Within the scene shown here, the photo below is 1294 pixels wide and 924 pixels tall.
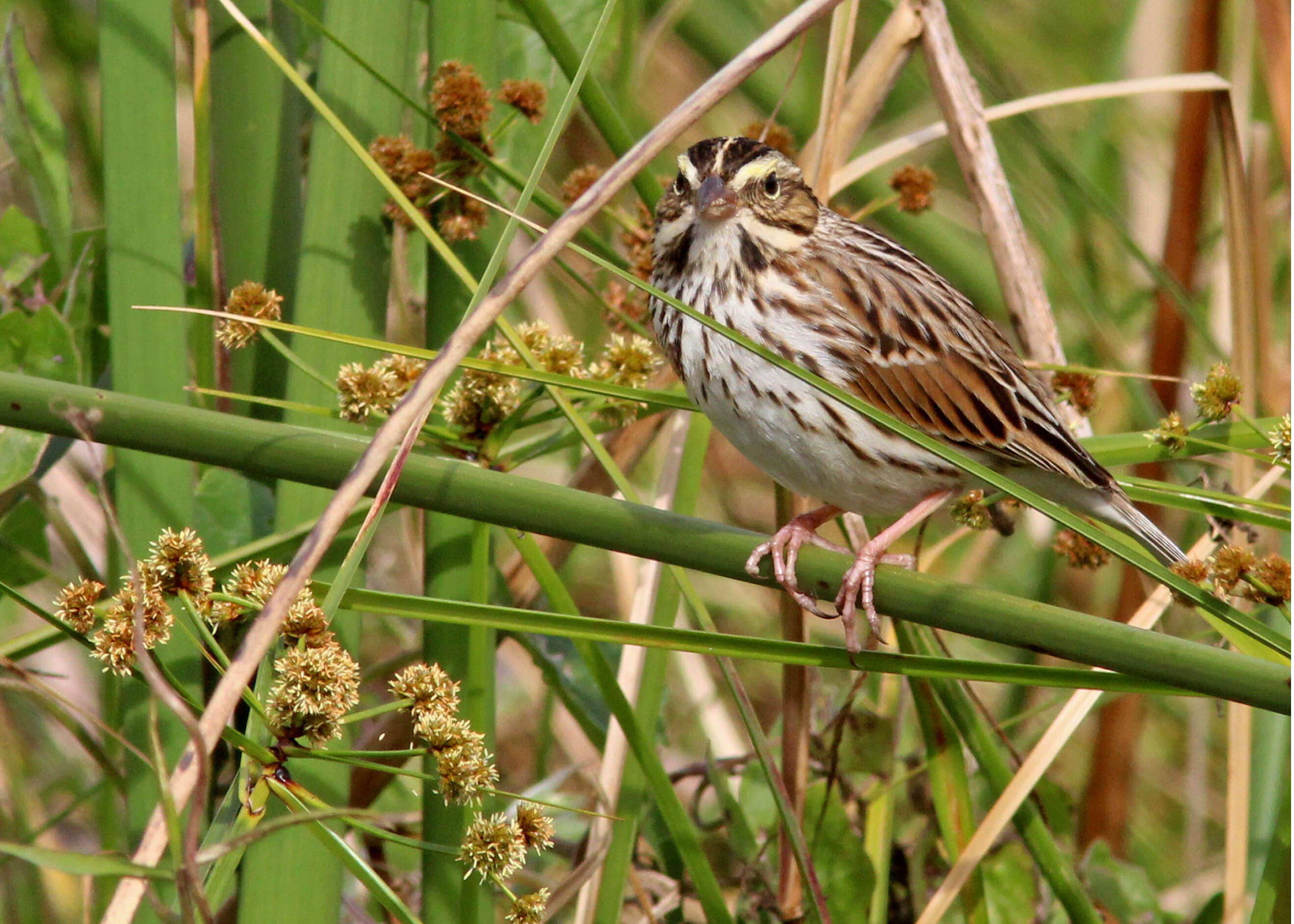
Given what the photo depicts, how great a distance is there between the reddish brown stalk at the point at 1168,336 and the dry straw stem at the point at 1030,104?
969mm

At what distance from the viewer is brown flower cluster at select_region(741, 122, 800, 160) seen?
267 centimetres

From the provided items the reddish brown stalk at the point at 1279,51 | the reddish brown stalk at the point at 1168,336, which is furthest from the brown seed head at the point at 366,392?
the reddish brown stalk at the point at 1168,336

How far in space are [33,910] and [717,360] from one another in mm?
1929

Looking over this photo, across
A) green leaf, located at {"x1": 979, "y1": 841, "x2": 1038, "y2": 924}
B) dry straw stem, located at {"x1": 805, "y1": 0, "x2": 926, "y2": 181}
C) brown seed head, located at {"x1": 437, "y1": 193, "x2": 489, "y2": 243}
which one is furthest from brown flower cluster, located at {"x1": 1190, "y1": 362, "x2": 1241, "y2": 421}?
brown seed head, located at {"x1": 437, "y1": 193, "x2": 489, "y2": 243}

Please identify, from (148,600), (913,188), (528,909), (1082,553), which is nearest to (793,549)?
(1082,553)

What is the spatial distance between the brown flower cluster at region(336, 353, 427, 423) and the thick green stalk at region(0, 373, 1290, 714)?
0.27 m

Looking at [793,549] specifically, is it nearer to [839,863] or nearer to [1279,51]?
[839,863]

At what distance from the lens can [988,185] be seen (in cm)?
273

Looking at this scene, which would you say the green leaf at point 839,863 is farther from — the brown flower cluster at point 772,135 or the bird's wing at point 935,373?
the brown flower cluster at point 772,135

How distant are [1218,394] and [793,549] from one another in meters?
0.66

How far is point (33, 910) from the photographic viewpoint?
9.60 ft

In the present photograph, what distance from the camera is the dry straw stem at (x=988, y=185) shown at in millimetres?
2707

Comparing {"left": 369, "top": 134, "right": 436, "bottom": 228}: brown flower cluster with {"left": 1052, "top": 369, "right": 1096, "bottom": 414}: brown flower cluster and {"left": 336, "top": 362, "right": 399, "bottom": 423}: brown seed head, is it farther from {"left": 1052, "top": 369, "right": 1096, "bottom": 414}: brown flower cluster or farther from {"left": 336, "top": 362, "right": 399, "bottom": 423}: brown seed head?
A: {"left": 1052, "top": 369, "right": 1096, "bottom": 414}: brown flower cluster

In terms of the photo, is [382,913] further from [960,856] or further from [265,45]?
[265,45]
